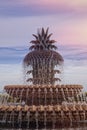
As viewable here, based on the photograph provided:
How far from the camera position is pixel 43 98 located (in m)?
32.1

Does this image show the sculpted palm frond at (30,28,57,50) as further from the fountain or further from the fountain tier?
the fountain tier

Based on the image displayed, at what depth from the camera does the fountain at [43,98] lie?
89.2 ft

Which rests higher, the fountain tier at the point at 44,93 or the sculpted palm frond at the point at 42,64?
the sculpted palm frond at the point at 42,64

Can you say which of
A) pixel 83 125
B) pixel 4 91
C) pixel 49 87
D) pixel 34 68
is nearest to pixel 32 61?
pixel 34 68

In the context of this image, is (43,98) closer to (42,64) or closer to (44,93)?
(44,93)

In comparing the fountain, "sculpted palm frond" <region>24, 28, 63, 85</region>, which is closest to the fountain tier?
the fountain

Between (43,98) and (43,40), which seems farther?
(43,40)

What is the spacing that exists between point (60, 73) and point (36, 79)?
2.52 metres

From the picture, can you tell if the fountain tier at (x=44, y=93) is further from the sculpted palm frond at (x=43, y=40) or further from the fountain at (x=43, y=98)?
the sculpted palm frond at (x=43, y=40)

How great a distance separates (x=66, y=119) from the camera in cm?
2748

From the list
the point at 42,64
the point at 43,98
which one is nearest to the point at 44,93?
the point at 43,98

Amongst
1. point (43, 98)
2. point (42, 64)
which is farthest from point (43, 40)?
point (43, 98)

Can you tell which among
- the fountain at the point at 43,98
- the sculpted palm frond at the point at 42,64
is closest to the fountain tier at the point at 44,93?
the fountain at the point at 43,98

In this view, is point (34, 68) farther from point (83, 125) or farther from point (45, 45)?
point (83, 125)
